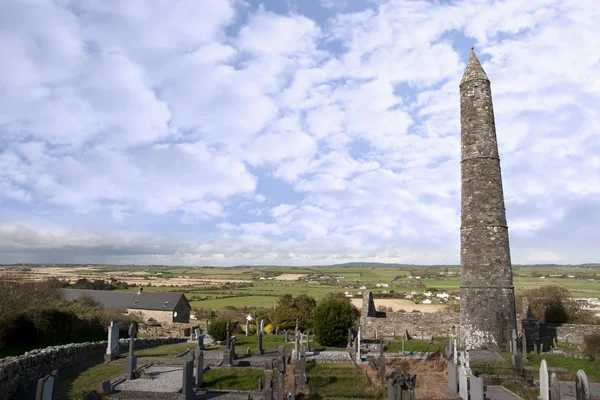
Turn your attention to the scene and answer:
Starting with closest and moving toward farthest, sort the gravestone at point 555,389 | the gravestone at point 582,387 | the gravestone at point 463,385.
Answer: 1. the gravestone at point 582,387
2. the gravestone at point 555,389
3. the gravestone at point 463,385

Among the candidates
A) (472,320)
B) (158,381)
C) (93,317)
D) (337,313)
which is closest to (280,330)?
(337,313)

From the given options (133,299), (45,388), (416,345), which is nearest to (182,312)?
(133,299)

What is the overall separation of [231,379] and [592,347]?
57.9 feet

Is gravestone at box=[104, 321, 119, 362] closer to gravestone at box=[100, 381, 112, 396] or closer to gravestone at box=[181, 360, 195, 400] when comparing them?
gravestone at box=[100, 381, 112, 396]

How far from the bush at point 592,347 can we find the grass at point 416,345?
22.3 feet

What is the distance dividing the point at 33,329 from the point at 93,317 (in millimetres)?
6100

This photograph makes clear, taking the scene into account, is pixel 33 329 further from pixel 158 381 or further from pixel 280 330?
pixel 280 330

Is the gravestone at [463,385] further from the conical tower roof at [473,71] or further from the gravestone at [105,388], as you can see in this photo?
the conical tower roof at [473,71]

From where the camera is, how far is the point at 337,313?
27266mm

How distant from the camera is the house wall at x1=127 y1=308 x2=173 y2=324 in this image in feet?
153

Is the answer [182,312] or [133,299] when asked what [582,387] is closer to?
[182,312]

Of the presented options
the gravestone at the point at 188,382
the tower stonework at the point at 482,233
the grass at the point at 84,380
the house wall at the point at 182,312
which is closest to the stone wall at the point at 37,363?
the grass at the point at 84,380

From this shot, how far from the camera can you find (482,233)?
21297 millimetres

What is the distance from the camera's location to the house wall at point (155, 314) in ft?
153
